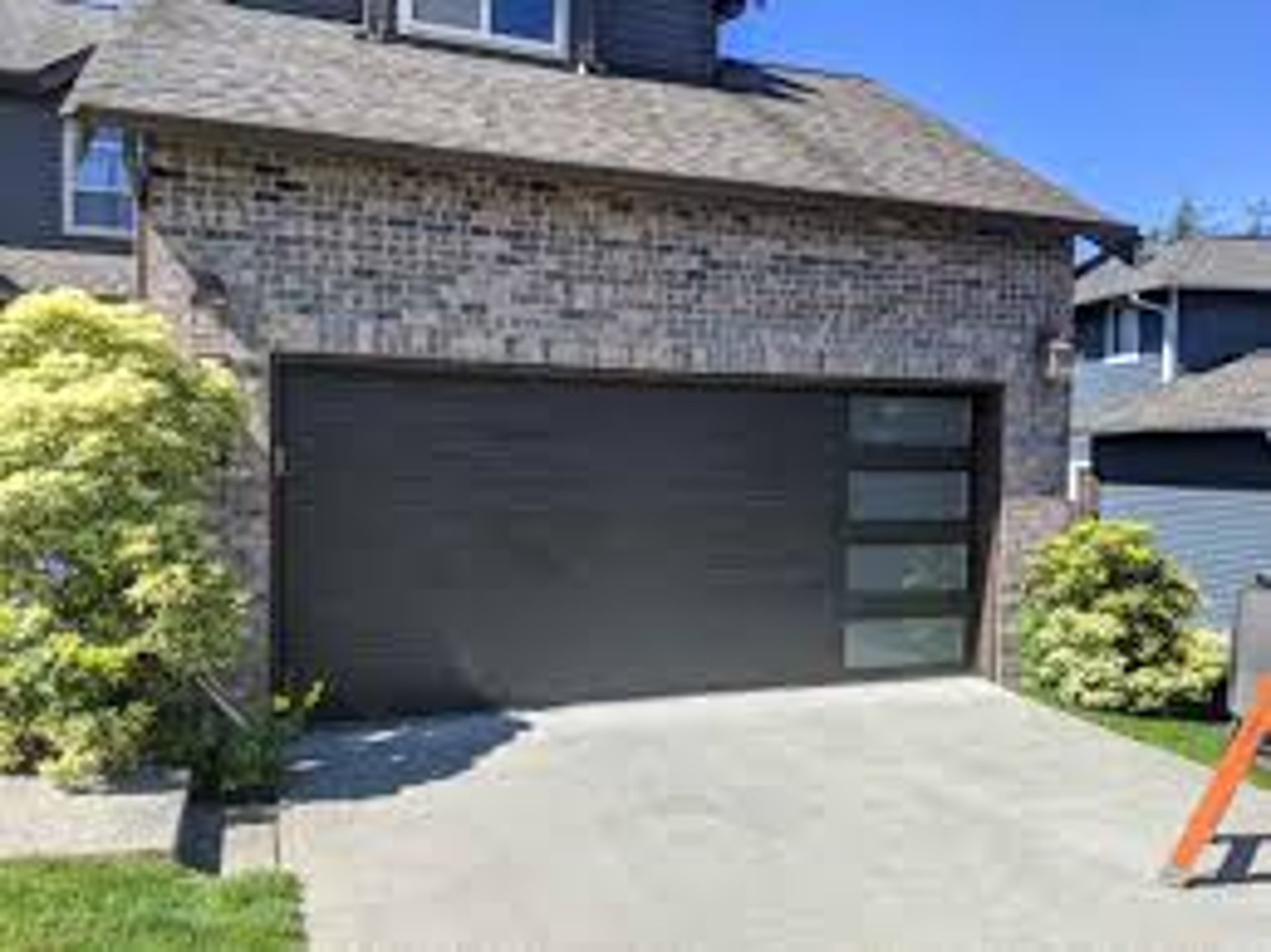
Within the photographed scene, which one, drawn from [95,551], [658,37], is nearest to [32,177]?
[658,37]

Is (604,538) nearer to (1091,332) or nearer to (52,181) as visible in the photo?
(52,181)

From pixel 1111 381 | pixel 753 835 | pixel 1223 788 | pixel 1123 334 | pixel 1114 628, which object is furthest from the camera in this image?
pixel 1123 334

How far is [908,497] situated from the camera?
1045cm

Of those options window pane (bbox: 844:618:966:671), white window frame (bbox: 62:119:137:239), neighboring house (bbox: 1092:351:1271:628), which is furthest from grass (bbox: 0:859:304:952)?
neighboring house (bbox: 1092:351:1271:628)

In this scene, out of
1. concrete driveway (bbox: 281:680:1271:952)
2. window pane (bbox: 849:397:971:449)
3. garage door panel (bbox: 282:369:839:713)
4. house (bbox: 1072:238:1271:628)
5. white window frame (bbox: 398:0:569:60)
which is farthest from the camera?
house (bbox: 1072:238:1271:628)

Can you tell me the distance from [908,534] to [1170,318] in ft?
44.9

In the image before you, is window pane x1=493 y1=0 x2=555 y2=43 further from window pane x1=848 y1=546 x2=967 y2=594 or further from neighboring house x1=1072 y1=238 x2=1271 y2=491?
neighboring house x1=1072 y1=238 x2=1271 y2=491

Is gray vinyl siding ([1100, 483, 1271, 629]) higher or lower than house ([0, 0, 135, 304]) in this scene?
lower

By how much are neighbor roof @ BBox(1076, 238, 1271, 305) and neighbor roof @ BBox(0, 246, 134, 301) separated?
1405 cm

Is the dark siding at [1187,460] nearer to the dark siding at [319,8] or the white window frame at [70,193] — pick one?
the dark siding at [319,8]

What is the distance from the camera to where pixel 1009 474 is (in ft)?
34.1

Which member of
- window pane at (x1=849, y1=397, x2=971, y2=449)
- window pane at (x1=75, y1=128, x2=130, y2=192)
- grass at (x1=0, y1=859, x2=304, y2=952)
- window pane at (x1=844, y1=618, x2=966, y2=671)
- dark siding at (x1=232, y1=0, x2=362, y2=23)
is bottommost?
grass at (x1=0, y1=859, x2=304, y2=952)

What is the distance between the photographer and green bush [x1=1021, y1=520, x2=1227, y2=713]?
9789 millimetres

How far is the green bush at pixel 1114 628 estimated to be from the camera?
32.1 feet
